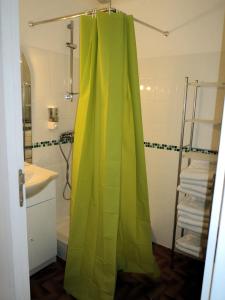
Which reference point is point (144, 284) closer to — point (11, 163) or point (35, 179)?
point (35, 179)

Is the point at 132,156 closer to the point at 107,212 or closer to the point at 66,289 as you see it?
the point at 107,212

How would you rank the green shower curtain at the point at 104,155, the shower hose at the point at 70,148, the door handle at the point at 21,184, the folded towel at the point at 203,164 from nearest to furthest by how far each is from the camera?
1. the door handle at the point at 21,184
2. the green shower curtain at the point at 104,155
3. the folded towel at the point at 203,164
4. the shower hose at the point at 70,148

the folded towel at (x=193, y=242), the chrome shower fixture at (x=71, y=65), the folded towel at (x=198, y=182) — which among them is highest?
the chrome shower fixture at (x=71, y=65)

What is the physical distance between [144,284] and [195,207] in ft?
2.48

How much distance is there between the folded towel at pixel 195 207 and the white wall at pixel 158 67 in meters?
0.35

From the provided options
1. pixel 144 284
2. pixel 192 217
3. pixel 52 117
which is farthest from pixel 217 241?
pixel 52 117

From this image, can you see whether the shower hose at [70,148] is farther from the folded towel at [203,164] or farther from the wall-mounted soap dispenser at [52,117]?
the folded towel at [203,164]

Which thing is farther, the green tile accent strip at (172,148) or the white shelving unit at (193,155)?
the green tile accent strip at (172,148)

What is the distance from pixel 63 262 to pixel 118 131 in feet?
4.59

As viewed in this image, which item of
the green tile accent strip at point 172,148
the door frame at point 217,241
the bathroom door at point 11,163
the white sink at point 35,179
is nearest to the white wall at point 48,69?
the white sink at point 35,179

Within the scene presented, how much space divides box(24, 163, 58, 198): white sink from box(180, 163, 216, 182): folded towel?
1053mm

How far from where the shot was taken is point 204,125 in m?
2.08

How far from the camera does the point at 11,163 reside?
3.31ft

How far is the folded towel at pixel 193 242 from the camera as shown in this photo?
6.43 ft
